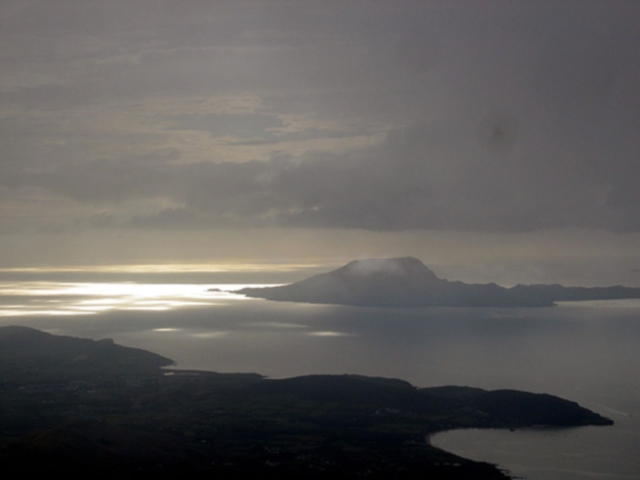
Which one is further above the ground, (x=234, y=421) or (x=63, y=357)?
(x=63, y=357)

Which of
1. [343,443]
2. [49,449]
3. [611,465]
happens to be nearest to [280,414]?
[343,443]

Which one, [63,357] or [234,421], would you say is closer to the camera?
[234,421]

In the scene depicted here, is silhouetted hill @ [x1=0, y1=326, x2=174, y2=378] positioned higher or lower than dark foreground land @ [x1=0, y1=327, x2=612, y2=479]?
higher

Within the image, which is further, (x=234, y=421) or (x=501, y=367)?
(x=501, y=367)

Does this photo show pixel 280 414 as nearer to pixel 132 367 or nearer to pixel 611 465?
pixel 611 465

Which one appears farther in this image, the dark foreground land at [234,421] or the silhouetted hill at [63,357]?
the silhouetted hill at [63,357]

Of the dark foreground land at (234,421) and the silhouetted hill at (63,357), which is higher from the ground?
the silhouetted hill at (63,357)

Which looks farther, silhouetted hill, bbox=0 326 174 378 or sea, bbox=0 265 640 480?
silhouetted hill, bbox=0 326 174 378

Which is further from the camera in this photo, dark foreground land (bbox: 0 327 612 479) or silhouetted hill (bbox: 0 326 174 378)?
silhouetted hill (bbox: 0 326 174 378)
